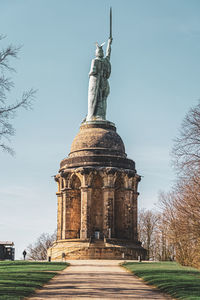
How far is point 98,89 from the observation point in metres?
56.3

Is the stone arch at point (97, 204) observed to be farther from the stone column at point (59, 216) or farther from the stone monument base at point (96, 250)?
the stone column at point (59, 216)

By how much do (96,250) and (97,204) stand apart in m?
6.17

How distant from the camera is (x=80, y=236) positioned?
49.9 metres

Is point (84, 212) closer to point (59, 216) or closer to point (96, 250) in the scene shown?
point (59, 216)

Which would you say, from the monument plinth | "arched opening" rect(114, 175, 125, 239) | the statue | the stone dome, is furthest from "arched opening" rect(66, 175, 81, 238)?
the statue

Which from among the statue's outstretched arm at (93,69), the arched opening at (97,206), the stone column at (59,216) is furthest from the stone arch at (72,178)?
the statue's outstretched arm at (93,69)

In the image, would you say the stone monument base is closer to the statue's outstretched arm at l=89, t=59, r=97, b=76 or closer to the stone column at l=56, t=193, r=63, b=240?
the stone column at l=56, t=193, r=63, b=240

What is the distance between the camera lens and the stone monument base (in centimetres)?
4669

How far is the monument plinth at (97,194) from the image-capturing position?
49.8 metres

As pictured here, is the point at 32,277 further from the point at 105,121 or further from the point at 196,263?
the point at 105,121

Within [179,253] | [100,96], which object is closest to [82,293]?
[179,253]

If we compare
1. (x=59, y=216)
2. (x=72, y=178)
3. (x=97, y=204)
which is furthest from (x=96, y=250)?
(x=59, y=216)

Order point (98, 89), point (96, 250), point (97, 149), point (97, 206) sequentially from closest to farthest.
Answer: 1. point (96, 250)
2. point (97, 206)
3. point (97, 149)
4. point (98, 89)

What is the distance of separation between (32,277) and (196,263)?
39.8ft
